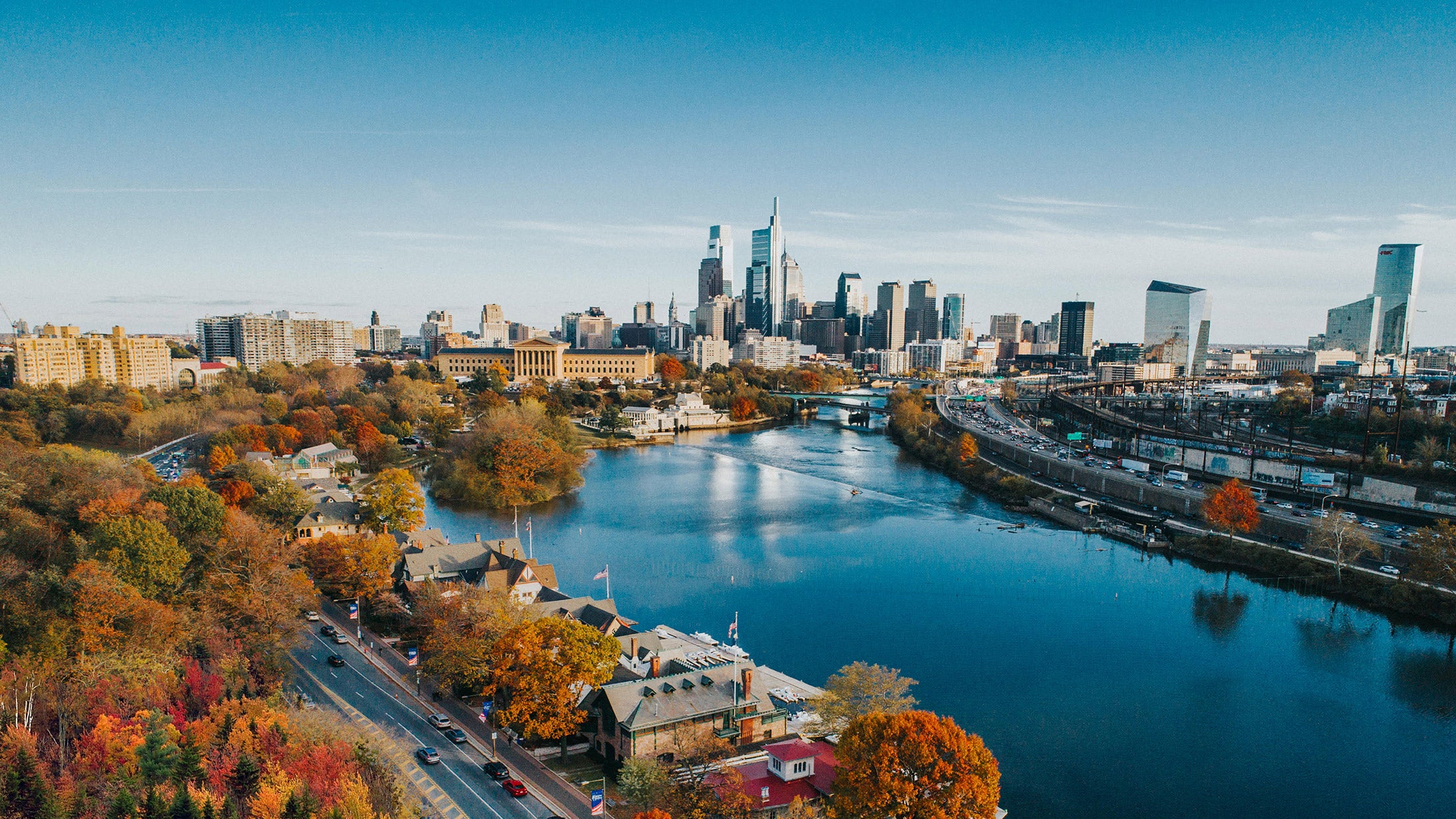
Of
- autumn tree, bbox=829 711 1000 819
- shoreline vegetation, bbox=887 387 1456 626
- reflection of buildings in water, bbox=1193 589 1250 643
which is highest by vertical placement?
autumn tree, bbox=829 711 1000 819

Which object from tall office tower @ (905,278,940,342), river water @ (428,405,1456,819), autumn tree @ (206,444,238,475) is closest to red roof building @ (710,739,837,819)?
river water @ (428,405,1456,819)

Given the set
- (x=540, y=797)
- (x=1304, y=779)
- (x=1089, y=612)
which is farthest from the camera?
(x=1089, y=612)

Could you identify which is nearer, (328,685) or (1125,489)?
(328,685)

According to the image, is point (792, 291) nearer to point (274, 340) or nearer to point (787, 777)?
point (274, 340)

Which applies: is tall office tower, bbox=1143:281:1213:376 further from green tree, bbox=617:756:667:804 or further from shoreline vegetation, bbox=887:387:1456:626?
green tree, bbox=617:756:667:804

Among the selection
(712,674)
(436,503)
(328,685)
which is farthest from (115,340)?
(712,674)

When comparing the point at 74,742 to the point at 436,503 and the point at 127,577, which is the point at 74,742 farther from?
the point at 436,503

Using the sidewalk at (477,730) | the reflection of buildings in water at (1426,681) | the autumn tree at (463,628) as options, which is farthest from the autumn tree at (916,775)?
the reflection of buildings in water at (1426,681)

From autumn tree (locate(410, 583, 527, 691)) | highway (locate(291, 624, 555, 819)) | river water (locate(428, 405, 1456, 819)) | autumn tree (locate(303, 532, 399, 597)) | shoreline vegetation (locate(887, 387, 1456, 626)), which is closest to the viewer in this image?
highway (locate(291, 624, 555, 819))

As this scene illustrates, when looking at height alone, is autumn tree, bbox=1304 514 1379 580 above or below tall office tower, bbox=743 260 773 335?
below
